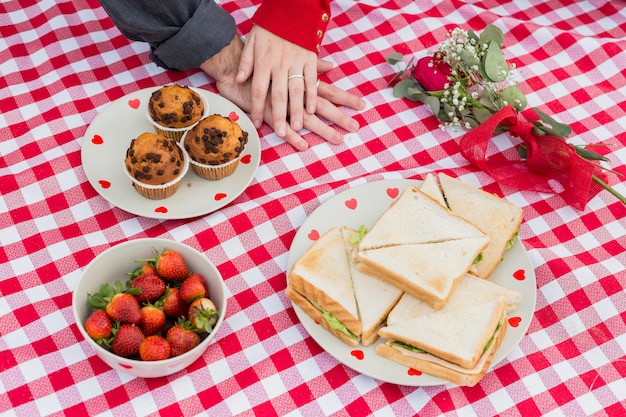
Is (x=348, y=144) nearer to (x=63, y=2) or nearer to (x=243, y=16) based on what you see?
(x=243, y=16)

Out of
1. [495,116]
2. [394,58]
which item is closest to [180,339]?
[495,116]

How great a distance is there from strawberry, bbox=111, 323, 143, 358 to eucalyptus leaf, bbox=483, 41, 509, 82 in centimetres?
115

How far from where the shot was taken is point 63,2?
213 centimetres

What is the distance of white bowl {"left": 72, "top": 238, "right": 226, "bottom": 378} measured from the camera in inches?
50.8

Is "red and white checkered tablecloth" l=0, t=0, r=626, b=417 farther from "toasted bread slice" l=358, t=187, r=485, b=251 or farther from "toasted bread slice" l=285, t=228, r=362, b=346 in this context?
"toasted bread slice" l=358, t=187, r=485, b=251

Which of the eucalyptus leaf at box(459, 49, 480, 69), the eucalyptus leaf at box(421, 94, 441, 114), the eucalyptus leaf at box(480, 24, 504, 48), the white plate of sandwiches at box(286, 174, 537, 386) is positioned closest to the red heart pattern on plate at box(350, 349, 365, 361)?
the white plate of sandwiches at box(286, 174, 537, 386)

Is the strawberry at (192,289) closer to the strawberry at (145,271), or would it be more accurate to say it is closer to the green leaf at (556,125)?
the strawberry at (145,271)

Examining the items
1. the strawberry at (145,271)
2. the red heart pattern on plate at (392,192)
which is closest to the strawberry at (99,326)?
the strawberry at (145,271)

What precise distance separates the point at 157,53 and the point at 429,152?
778mm

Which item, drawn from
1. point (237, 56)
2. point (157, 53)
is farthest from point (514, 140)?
point (157, 53)

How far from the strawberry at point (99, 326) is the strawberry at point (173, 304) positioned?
4.3 inches

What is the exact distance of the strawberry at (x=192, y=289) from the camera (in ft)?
4.46

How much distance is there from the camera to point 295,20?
1.93 meters

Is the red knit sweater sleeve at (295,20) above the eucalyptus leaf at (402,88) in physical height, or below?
above
